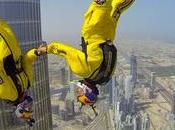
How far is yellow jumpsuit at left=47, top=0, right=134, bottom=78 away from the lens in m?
9.10

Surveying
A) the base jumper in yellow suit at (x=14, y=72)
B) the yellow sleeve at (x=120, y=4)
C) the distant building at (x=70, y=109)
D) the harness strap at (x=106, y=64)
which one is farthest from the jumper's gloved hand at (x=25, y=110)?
the distant building at (x=70, y=109)

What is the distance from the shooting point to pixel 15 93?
9656mm

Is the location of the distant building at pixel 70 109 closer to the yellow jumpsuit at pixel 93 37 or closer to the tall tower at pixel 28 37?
the tall tower at pixel 28 37

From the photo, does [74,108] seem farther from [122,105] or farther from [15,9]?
[15,9]

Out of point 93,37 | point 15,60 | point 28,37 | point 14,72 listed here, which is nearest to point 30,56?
point 15,60

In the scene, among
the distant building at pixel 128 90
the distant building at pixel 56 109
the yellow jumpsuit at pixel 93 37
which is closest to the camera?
the yellow jumpsuit at pixel 93 37

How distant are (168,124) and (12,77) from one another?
2332 inches

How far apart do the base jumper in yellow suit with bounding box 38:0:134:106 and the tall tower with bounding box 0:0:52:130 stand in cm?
1284

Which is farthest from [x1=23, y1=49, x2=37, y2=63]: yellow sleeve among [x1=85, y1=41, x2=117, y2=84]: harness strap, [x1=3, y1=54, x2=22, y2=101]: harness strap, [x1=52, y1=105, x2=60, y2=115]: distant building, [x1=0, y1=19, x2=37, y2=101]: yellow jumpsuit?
[x1=52, y1=105, x2=60, y2=115]: distant building

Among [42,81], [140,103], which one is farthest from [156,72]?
[42,81]

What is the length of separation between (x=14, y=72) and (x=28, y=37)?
52.1ft

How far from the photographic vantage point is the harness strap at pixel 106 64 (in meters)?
9.25

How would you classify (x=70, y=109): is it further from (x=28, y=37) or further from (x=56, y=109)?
(x=28, y=37)

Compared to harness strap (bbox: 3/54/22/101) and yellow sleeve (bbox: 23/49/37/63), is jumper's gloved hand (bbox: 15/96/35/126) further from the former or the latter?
yellow sleeve (bbox: 23/49/37/63)
